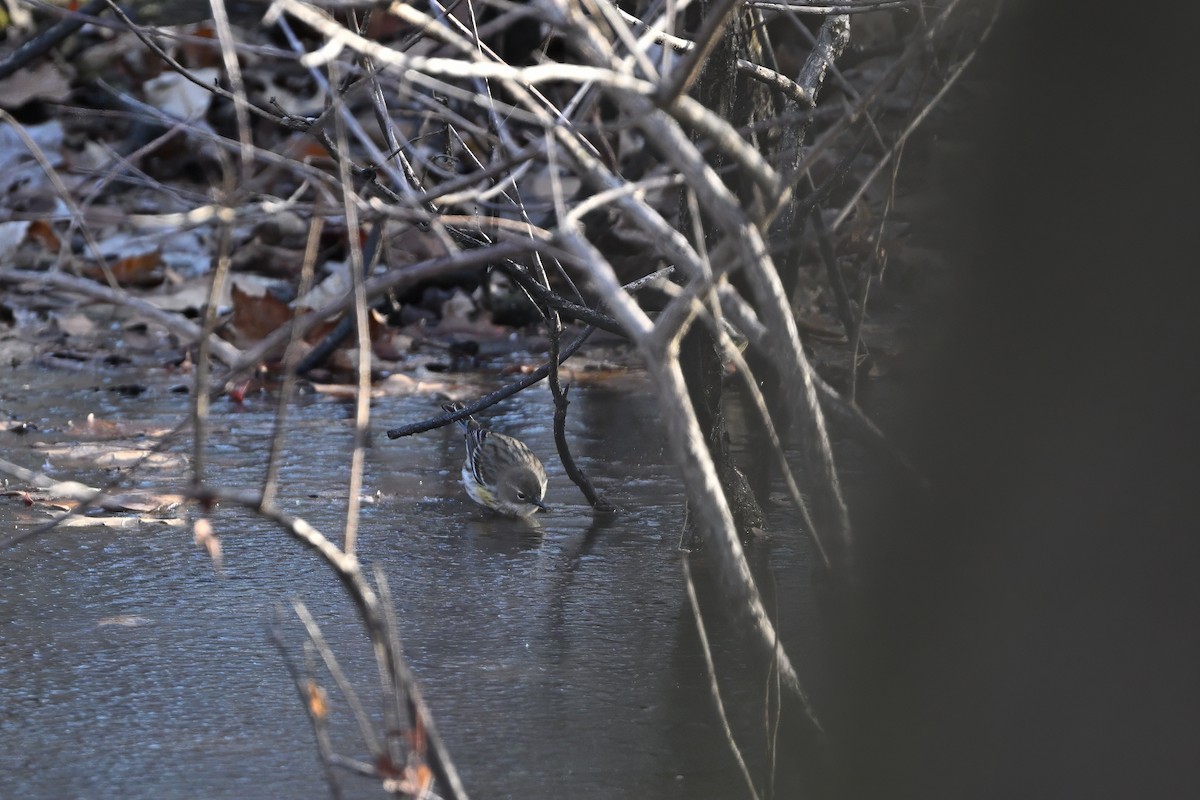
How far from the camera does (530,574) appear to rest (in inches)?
158

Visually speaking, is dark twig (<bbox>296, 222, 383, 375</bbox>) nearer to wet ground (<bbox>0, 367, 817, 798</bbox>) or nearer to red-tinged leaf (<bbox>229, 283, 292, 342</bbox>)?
red-tinged leaf (<bbox>229, 283, 292, 342</bbox>)

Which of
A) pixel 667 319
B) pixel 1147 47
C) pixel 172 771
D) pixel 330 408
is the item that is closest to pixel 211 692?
pixel 172 771

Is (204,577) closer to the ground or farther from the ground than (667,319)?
closer to the ground

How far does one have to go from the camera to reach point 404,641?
3.41m

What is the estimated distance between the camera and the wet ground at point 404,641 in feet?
9.01

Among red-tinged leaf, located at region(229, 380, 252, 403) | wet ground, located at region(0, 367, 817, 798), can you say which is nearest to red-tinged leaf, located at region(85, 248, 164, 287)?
red-tinged leaf, located at region(229, 380, 252, 403)

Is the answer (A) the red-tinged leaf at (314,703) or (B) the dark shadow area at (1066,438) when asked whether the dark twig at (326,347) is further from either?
(B) the dark shadow area at (1066,438)

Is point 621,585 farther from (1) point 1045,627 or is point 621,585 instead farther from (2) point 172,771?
(1) point 1045,627

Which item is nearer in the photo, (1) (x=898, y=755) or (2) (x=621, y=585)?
(1) (x=898, y=755)

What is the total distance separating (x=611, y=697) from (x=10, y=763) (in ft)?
3.90

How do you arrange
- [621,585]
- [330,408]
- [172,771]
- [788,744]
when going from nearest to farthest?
1. [788,744]
2. [172,771]
3. [621,585]
4. [330,408]

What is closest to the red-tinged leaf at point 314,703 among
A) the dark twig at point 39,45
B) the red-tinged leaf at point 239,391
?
the dark twig at point 39,45

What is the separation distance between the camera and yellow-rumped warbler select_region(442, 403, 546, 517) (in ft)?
14.7

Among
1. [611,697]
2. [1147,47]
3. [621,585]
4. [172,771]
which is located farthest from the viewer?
[621,585]
